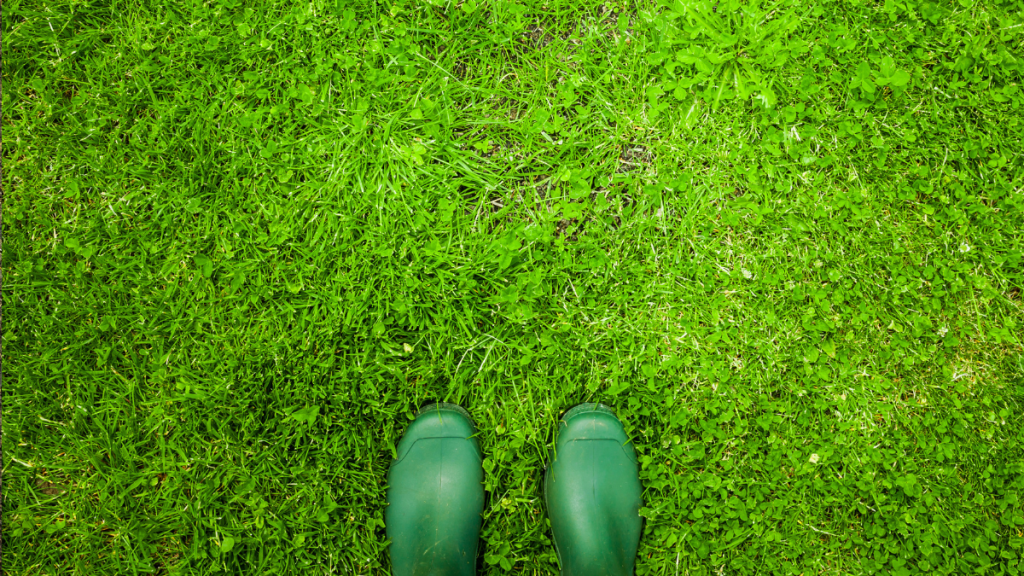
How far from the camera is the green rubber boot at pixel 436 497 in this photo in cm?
207

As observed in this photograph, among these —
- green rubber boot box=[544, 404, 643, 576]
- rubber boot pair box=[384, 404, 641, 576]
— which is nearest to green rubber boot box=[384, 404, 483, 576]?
rubber boot pair box=[384, 404, 641, 576]

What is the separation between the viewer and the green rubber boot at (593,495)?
6.73 ft

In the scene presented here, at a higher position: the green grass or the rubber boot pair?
the green grass

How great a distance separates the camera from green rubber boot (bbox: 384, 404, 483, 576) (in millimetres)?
2074

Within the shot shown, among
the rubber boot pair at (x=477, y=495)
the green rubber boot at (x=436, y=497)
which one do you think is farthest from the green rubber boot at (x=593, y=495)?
the green rubber boot at (x=436, y=497)

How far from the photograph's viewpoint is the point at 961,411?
7.16 ft

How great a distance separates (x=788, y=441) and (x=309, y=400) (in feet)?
7.08

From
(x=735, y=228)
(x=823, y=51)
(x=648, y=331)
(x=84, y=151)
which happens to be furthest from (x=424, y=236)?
(x=823, y=51)

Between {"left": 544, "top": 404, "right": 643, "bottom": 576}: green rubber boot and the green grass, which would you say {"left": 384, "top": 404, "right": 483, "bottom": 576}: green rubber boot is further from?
{"left": 544, "top": 404, "right": 643, "bottom": 576}: green rubber boot

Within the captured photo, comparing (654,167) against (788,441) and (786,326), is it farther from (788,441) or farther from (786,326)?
(788,441)

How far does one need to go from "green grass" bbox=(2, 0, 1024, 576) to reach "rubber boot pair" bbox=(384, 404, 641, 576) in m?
0.09

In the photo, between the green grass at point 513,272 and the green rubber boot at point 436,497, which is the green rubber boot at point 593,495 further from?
the green rubber boot at point 436,497

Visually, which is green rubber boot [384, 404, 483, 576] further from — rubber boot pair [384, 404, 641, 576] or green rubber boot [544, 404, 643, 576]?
green rubber boot [544, 404, 643, 576]

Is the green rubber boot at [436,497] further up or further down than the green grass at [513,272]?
further down
